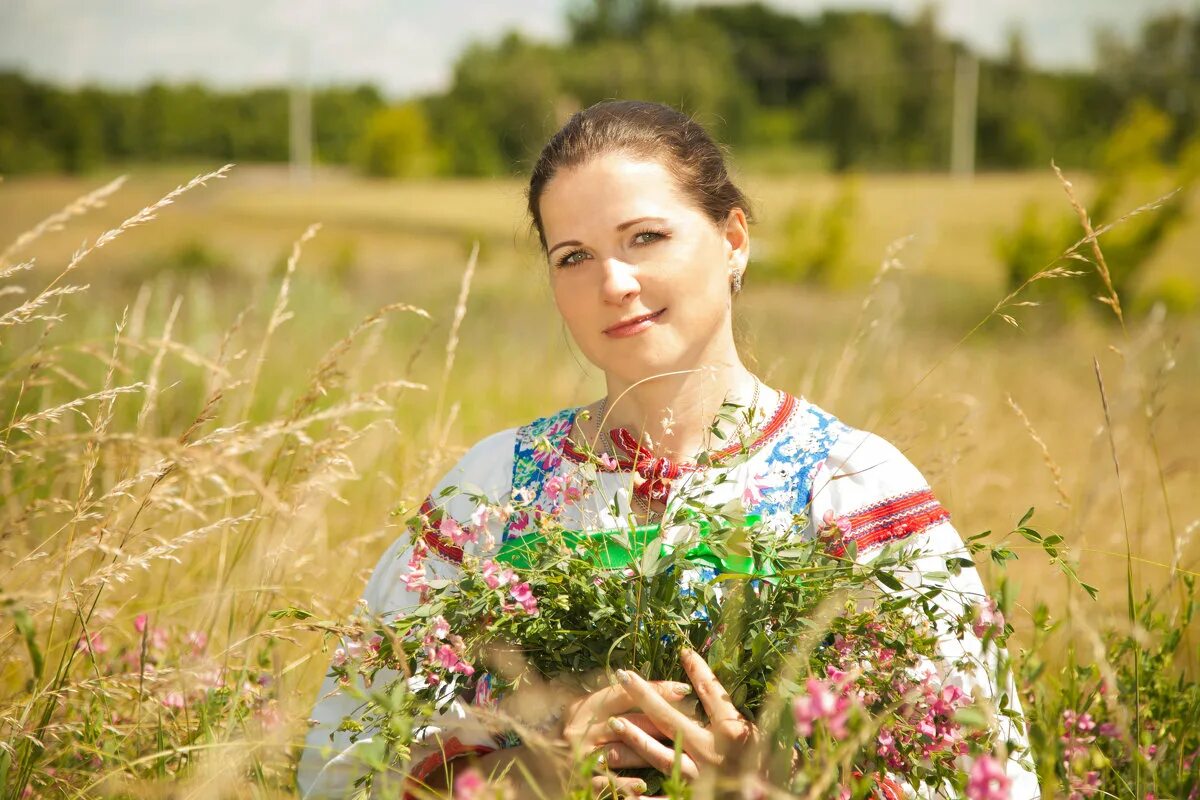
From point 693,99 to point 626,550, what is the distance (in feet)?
72.2

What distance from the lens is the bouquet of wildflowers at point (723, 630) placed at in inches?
51.5

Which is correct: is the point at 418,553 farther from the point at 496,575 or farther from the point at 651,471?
the point at 651,471

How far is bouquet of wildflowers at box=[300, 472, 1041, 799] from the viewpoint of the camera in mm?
1308

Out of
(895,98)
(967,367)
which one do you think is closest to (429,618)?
(967,367)

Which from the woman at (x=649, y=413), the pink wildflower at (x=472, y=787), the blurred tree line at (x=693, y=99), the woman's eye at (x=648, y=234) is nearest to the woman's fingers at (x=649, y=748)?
the woman at (x=649, y=413)

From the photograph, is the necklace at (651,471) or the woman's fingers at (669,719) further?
the necklace at (651,471)

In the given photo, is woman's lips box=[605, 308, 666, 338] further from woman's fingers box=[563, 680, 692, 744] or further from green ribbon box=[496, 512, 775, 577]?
woman's fingers box=[563, 680, 692, 744]

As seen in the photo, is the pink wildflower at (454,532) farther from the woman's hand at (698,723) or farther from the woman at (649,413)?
the woman's hand at (698,723)

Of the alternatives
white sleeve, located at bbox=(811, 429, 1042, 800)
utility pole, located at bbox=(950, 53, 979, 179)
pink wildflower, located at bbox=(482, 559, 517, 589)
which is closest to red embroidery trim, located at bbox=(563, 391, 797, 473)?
white sleeve, located at bbox=(811, 429, 1042, 800)

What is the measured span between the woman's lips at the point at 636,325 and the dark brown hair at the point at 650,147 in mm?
269

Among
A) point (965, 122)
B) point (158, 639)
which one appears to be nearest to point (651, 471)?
point (158, 639)

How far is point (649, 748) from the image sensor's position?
4.55 feet

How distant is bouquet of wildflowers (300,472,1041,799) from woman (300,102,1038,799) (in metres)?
0.18

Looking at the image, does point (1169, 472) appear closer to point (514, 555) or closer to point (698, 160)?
point (698, 160)
